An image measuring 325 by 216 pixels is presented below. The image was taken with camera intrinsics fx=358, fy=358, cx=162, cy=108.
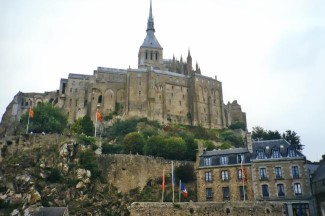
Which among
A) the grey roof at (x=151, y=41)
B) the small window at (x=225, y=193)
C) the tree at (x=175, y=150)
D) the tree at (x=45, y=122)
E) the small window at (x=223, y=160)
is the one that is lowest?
the small window at (x=225, y=193)

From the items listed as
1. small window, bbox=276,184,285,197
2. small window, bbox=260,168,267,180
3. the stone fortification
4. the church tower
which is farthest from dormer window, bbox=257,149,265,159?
the church tower

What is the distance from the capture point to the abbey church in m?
87.2

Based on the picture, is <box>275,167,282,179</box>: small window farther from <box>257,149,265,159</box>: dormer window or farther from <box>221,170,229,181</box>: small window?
<box>221,170,229,181</box>: small window

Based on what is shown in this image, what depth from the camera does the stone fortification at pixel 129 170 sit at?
141 feet

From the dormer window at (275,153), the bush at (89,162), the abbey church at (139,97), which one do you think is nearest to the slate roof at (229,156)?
the dormer window at (275,153)

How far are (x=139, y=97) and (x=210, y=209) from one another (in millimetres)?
57295

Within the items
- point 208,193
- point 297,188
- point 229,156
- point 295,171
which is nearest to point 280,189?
point 297,188

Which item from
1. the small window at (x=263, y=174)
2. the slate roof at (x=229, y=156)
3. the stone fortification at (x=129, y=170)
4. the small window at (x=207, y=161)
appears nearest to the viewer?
the small window at (x=263, y=174)

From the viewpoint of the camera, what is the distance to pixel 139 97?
88375mm

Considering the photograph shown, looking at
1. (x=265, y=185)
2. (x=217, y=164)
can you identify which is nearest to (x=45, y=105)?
(x=217, y=164)

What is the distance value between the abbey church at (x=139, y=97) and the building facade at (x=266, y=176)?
47984mm

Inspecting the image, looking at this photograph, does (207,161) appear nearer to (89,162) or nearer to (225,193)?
(225,193)

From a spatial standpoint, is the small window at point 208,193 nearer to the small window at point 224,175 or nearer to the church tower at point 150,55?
the small window at point 224,175

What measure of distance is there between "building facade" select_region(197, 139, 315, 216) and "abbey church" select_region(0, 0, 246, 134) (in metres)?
48.0
